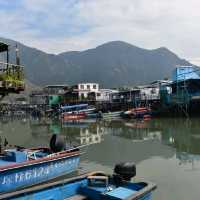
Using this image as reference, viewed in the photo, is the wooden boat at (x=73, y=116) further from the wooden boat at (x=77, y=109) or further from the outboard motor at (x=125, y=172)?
the outboard motor at (x=125, y=172)

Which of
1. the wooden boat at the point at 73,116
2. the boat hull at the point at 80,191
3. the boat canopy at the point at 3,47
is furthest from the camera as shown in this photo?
the wooden boat at the point at 73,116

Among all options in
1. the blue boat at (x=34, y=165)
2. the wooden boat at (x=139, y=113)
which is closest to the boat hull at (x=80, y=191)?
the blue boat at (x=34, y=165)

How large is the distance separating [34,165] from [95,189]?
4486 mm

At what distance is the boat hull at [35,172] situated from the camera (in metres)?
14.2

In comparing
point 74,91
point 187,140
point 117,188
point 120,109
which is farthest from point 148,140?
point 74,91

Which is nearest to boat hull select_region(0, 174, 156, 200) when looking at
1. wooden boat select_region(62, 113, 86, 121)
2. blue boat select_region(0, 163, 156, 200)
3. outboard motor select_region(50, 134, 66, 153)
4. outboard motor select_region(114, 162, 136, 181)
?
blue boat select_region(0, 163, 156, 200)

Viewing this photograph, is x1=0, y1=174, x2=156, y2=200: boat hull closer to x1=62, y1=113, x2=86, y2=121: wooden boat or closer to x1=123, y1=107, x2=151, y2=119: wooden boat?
x1=123, y1=107, x2=151, y2=119: wooden boat

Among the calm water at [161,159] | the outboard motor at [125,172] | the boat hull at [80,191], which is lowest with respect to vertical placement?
the calm water at [161,159]

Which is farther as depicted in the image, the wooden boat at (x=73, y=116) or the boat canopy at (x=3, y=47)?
the wooden boat at (x=73, y=116)

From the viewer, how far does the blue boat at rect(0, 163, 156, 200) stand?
1044cm

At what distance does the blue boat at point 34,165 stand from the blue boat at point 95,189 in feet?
11.6

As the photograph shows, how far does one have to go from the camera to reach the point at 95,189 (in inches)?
451

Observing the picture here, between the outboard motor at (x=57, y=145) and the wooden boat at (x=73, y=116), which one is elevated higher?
the outboard motor at (x=57, y=145)

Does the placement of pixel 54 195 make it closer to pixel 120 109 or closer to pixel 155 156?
pixel 155 156
